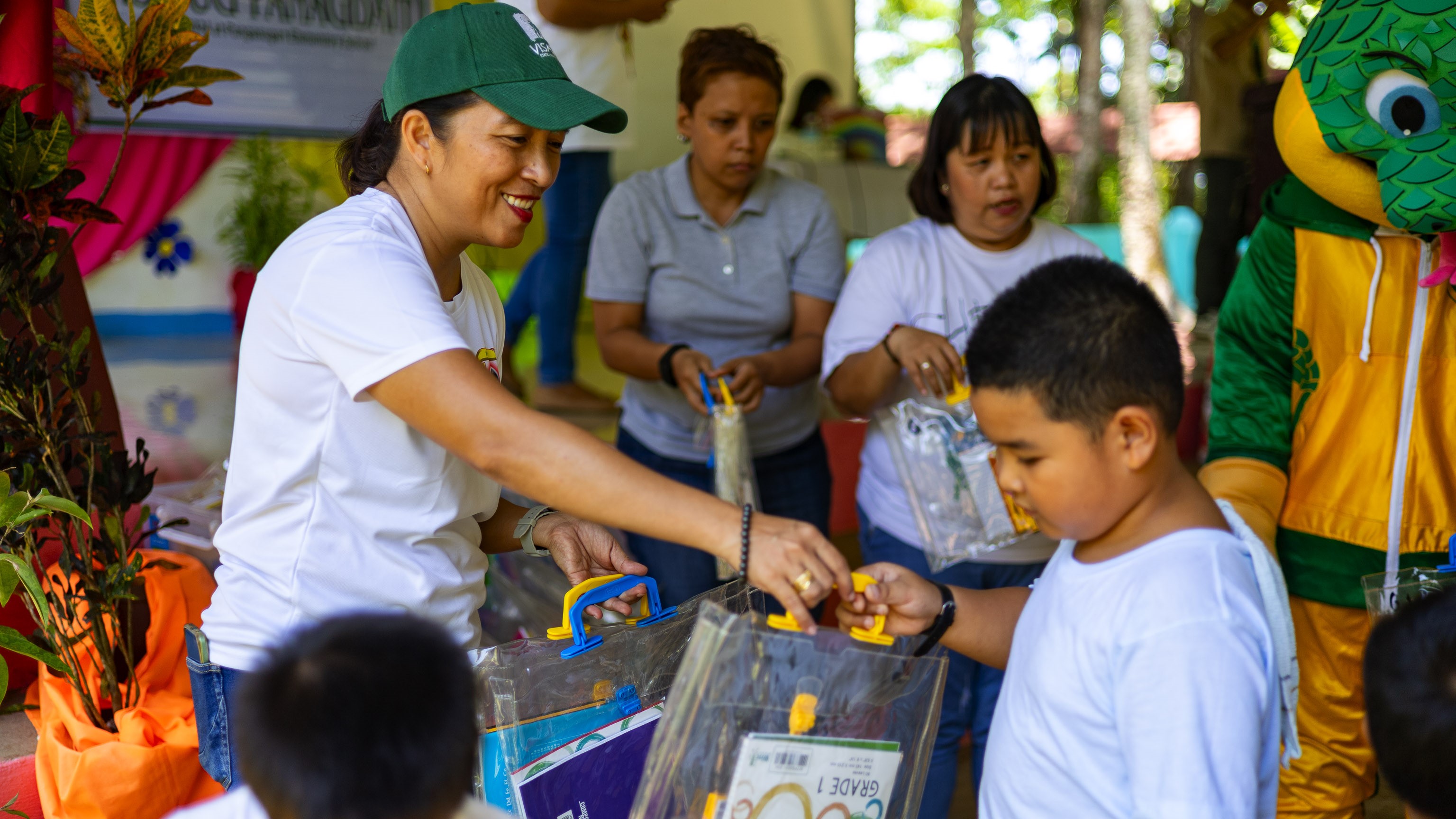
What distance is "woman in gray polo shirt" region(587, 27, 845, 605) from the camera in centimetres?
242

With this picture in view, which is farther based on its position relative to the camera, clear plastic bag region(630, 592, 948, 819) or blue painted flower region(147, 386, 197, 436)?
Answer: blue painted flower region(147, 386, 197, 436)

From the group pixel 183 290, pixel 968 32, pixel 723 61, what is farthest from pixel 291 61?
pixel 968 32

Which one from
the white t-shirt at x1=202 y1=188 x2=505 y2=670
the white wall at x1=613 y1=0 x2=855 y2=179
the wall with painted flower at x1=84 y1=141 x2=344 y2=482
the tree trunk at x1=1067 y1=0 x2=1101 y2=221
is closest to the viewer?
the white t-shirt at x1=202 y1=188 x2=505 y2=670

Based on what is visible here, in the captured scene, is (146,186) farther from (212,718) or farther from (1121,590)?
(1121,590)

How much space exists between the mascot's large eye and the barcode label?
1.28m

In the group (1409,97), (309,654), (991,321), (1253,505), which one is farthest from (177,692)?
(1409,97)

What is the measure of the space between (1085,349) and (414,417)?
27.5 inches

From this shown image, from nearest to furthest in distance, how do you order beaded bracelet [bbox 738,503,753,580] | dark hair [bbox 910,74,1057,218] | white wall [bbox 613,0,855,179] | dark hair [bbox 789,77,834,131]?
beaded bracelet [bbox 738,503,753,580] < dark hair [bbox 910,74,1057,218] < dark hair [bbox 789,77,834,131] < white wall [bbox 613,0,855,179]

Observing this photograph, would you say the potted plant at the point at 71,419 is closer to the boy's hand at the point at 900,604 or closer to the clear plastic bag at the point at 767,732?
the clear plastic bag at the point at 767,732

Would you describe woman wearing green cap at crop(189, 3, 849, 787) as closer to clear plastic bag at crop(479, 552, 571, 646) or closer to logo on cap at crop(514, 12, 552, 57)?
logo on cap at crop(514, 12, 552, 57)

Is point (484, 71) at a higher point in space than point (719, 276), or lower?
higher

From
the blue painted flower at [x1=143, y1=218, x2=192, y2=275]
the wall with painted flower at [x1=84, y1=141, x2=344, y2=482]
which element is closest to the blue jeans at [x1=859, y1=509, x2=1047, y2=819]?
the wall with painted flower at [x1=84, y1=141, x2=344, y2=482]

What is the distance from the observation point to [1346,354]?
71.4 inches

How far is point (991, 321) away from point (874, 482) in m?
1.05
